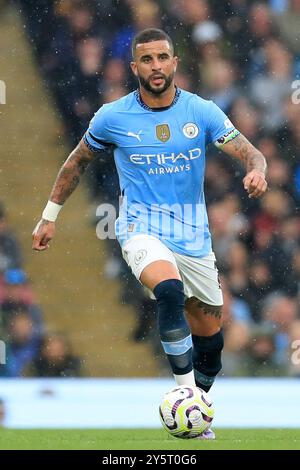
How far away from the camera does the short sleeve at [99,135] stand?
6.75 m

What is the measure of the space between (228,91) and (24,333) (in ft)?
8.37

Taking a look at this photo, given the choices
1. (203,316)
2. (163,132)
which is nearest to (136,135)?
(163,132)

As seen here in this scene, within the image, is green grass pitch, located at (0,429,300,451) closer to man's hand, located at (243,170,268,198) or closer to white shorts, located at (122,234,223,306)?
white shorts, located at (122,234,223,306)

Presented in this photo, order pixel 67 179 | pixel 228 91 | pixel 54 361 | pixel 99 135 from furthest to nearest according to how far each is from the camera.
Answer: pixel 228 91 < pixel 54 361 < pixel 67 179 < pixel 99 135

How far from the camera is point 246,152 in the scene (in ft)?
21.4

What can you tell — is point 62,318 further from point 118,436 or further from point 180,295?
point 180,295

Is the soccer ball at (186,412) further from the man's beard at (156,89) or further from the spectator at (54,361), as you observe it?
the spectator at (54,361)

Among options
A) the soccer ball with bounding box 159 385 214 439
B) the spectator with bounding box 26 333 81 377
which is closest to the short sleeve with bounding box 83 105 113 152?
the soccer ball with bounding box 159 385 214 439

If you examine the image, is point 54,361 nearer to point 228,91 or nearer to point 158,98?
point 228,91

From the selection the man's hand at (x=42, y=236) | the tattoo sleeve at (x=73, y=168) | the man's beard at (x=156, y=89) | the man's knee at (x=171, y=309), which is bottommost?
the man's knee at (x=171, y=309)

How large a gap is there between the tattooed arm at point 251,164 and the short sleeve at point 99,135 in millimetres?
675

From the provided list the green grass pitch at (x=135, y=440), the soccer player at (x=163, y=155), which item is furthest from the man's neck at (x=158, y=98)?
the green grass pitch at (x=135, y=440)

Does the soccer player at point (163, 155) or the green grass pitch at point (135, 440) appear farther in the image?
the soccer player at point (163, 155)
